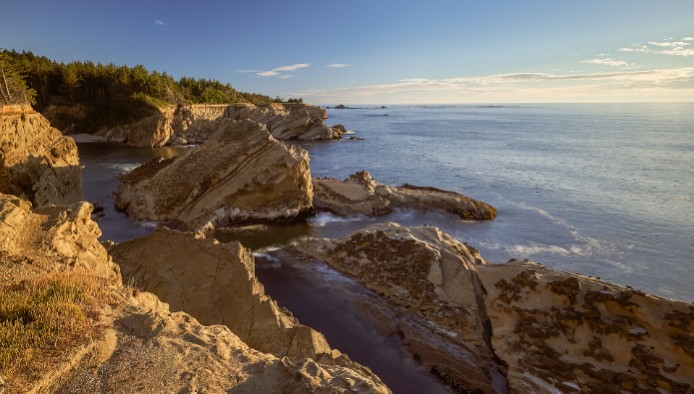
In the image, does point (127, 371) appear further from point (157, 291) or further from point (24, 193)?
point (24, 193)

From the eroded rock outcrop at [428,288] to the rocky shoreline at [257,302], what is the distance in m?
0.07

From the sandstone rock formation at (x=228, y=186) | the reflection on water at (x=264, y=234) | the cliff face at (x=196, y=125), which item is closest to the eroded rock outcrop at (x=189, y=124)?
the cliff face at (x=196, y=125)

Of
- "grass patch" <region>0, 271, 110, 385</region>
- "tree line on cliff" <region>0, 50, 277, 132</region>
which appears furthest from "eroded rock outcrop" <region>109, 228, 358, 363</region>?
"tree line on cliff" <region>0, 50, 277, 132</region>

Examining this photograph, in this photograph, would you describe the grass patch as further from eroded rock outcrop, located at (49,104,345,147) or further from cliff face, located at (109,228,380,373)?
eroded rock outcrop, located at (49,104,345,147)

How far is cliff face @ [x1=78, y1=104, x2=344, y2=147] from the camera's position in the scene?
198 ft

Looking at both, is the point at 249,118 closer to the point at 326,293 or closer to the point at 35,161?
the point at 35,161

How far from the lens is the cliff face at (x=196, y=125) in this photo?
198 ft

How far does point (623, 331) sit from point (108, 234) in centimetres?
2561

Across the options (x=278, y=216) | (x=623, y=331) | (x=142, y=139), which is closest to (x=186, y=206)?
(x=278, y=216)

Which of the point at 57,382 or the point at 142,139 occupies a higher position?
the point at 142,139

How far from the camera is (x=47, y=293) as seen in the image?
21.9 feet

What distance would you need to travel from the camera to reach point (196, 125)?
69.0m

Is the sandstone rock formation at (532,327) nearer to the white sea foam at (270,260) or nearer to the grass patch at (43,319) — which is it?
the white sea foam at (270,260)

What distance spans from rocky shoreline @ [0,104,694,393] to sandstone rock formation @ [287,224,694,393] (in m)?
0.05
